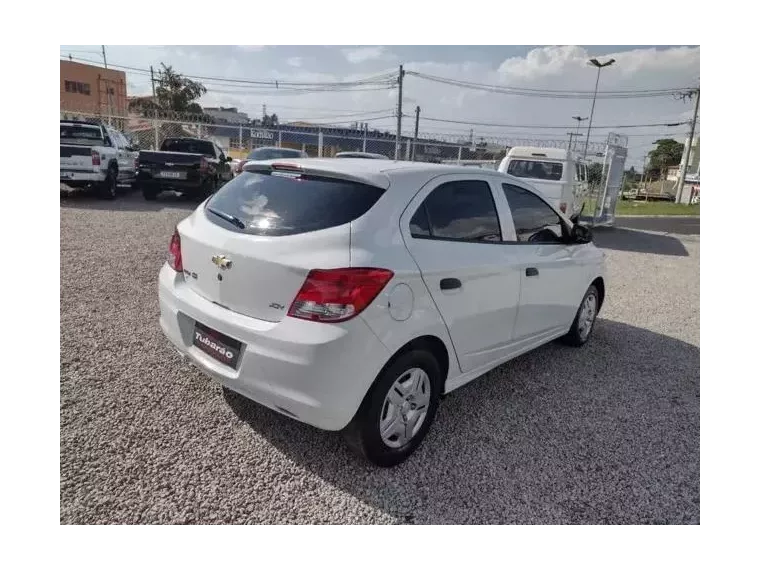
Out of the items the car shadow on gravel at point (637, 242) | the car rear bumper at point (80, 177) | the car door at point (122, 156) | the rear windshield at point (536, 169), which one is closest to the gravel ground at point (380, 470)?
the rear windshield at point (536, 169)

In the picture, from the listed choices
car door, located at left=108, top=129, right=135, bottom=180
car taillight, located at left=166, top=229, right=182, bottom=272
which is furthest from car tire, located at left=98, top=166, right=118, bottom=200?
car taillight, located at left=166, top=229, right=182, bottom=272

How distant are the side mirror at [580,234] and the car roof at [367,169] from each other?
1456mm

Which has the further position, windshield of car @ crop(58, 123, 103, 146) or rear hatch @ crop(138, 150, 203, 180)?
rear hatch @ crop(138, 150, 203, 180)

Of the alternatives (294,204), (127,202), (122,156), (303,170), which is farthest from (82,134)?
(294,204)

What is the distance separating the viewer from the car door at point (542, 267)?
3475 millimetres

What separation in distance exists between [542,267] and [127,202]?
11815mm

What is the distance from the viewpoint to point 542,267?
362 cm

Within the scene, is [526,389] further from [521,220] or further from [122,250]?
[122,250]

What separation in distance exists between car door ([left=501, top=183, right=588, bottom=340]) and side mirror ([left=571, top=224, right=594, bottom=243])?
8cm

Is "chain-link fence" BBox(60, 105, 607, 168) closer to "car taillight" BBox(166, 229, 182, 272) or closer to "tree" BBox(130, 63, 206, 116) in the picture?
"tree" BBox(130, 63, 206, 116)

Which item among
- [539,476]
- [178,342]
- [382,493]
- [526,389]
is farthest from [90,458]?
[526,389]

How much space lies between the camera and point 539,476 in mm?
2705

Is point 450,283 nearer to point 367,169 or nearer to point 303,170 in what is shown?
point 367,169

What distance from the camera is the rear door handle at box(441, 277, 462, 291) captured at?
268 cm
